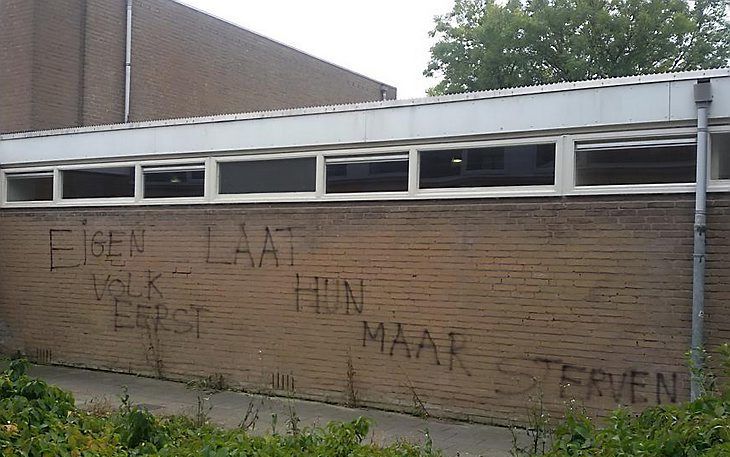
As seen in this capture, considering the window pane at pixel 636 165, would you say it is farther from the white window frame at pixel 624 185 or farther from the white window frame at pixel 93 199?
the white window frame at pixel 93 199

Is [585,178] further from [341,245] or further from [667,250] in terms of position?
[341,245]

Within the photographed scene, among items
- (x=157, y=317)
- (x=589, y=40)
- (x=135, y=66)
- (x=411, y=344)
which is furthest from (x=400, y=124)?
(x=589, y=40)

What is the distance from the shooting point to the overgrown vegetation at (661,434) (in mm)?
3760

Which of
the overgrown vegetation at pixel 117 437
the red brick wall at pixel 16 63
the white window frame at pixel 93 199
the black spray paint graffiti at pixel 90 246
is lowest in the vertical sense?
the overgrown vegetation at pixel 117 437

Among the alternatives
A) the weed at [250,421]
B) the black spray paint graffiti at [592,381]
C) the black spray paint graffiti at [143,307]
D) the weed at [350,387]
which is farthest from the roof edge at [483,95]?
the weed at [250,421]

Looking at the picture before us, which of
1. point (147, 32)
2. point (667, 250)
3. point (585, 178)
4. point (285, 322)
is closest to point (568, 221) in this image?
point (585, 178)

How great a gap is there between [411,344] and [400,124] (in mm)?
2570

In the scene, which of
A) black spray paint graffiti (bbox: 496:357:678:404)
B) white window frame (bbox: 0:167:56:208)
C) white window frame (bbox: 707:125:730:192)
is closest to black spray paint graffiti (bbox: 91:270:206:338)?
white window frame (bbox: 0:167:56:208)

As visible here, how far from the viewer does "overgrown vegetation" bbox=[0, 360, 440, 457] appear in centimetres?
437

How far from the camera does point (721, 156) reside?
7340mm

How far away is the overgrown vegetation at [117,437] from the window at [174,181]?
17.3 ft

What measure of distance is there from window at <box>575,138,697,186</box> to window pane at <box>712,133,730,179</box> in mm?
181

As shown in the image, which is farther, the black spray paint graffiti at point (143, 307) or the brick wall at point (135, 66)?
the brick wall at point (135, 66)

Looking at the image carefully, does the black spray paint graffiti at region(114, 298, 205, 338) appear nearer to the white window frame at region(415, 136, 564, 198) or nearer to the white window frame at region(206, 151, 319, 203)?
the white window frame at region(206, 151, 319, 203)
